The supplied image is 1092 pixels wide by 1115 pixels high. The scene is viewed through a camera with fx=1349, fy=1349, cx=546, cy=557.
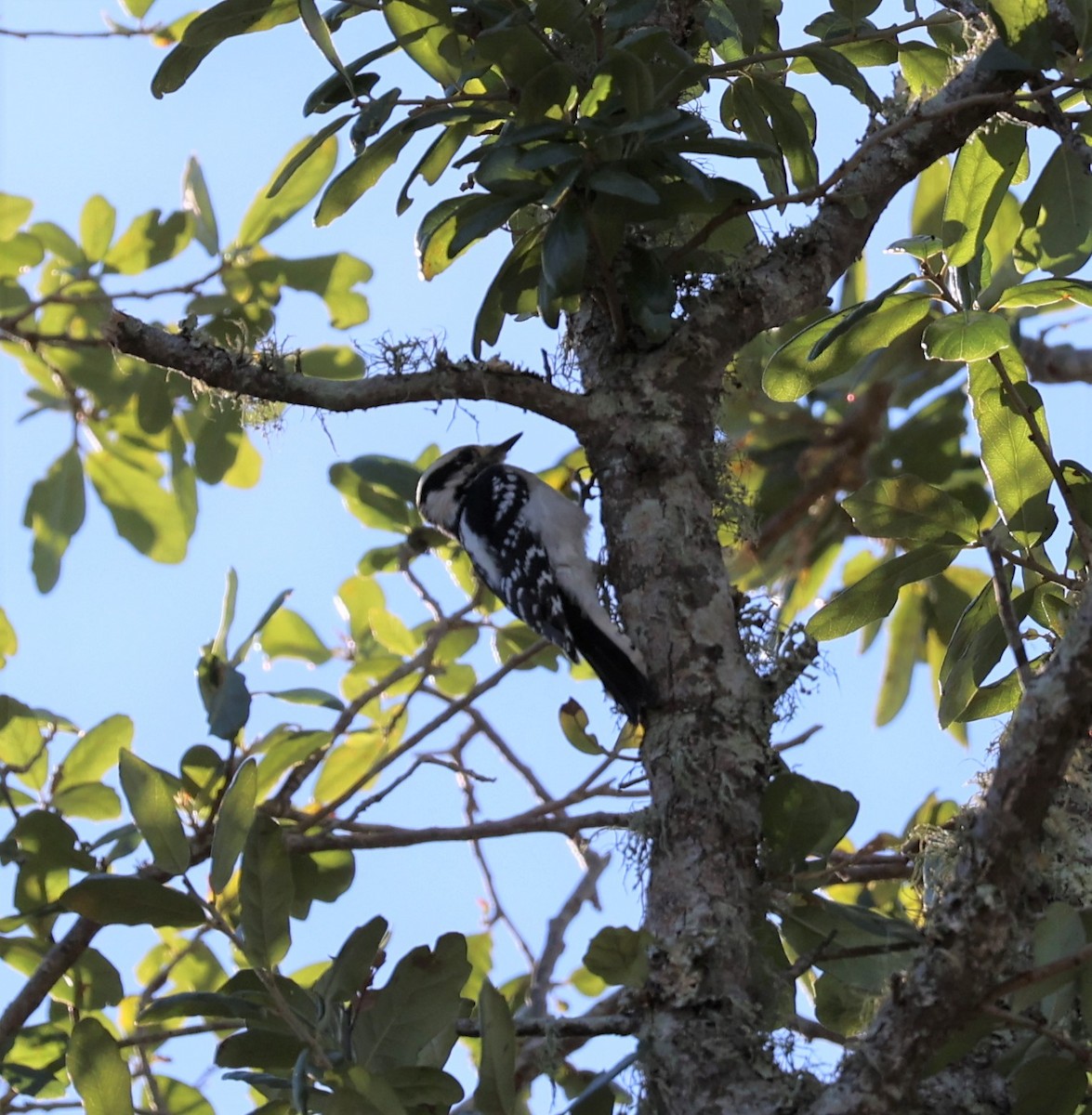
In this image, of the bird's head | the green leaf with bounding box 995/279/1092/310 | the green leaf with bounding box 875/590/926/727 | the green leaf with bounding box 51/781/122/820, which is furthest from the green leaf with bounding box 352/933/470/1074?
the bird's head

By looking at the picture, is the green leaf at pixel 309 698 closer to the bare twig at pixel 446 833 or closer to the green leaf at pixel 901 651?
the bare twig at pixel 446 833

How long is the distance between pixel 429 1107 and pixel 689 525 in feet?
3.26

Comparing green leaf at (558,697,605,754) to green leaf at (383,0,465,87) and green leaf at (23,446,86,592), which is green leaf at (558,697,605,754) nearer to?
green leaf at (383,0,465,87)

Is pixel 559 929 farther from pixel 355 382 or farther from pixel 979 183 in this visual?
pixel 979 183

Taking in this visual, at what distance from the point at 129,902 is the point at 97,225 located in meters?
2.47

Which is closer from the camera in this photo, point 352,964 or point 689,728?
Answer: point 352,964

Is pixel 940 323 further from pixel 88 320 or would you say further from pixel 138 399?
pixel 88 320

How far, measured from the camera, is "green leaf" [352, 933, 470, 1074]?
5.71ft

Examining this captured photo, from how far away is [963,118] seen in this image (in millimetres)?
2455

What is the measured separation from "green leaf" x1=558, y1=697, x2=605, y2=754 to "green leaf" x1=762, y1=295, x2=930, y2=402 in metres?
0.75

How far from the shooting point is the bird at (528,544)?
3062 millimetres

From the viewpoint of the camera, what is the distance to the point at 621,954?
5.61 ft

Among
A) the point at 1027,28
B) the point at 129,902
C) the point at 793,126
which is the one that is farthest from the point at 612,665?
the point at 1027,28

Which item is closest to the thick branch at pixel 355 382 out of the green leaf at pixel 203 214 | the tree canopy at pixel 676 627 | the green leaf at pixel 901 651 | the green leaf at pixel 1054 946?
the tree canopy at pixel 676 627
